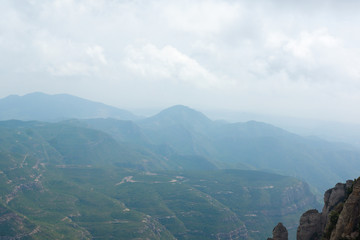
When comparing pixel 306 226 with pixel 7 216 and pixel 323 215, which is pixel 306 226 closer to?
pixel 323 215

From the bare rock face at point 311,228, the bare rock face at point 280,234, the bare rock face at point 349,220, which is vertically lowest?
the bare rock face at point 280,234

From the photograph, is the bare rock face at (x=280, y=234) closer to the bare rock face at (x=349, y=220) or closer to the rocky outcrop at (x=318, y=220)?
the rocky outcrop at (x=318, y=220)

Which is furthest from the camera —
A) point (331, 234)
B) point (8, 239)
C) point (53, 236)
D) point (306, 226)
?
point (53, 236)

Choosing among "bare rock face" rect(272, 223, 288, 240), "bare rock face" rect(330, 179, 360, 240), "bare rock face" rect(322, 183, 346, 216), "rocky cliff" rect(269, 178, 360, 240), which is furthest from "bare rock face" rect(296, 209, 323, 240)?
"bare rock face" rect(330, 179, 360, 240)

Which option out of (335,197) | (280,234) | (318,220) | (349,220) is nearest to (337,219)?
(349,220)

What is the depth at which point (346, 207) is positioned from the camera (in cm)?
5025

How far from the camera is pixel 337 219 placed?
5475cm

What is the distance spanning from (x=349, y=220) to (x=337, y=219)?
20.0ft

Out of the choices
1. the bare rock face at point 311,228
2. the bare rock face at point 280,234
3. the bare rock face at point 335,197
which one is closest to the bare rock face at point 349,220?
the bare rock face at point 311,228

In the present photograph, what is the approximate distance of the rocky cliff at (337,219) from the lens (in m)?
48.7

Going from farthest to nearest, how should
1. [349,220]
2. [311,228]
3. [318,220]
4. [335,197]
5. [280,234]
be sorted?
1. [280,234]
2. [335,197]
3. [318,220]
4. [311,228]
5. [349,220]

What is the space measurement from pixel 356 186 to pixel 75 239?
196093 mm

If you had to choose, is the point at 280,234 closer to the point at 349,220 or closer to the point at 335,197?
the point at 335,197

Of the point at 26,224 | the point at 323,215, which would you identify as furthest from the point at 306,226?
the point at 26,224
